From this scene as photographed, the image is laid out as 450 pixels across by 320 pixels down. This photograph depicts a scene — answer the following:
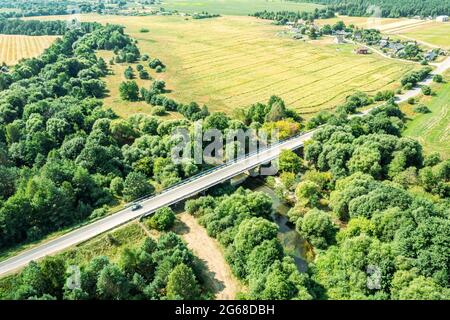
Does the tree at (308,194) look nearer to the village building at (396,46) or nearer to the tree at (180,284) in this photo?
the tree at (180,284)

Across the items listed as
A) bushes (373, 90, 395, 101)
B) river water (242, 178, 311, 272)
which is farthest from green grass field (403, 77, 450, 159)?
river water (242, 178, 311, 272)

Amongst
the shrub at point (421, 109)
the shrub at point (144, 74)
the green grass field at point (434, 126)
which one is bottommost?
the green grass field at point (434, 126)

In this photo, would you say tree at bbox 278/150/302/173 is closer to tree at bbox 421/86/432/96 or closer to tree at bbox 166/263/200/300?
tree at bbox 166/263/200/300

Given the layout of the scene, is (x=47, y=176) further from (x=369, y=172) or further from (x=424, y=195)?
(x=424, y=195)

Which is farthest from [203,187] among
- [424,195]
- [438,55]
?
[438,55]

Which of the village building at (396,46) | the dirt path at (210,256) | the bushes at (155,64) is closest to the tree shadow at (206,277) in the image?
the dirt path at (210,256)

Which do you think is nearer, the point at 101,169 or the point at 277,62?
the point at 101,169
